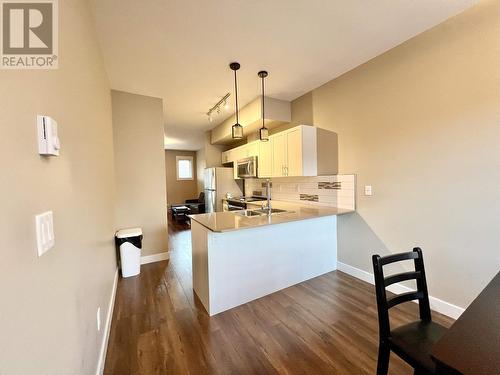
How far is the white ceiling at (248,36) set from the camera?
1823mm

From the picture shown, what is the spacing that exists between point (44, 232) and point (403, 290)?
3.13 m

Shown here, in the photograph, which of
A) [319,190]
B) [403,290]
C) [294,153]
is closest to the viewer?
[403,290]

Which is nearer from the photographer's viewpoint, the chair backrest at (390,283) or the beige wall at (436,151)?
the chair backrest at (390,283)

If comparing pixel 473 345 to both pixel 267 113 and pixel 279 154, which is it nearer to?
pixel 279 154

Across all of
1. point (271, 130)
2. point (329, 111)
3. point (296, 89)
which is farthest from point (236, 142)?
point (329, 111)

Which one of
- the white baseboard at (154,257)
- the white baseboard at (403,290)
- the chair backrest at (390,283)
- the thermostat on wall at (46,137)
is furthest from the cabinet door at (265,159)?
the thermostat on wall at (46,137)

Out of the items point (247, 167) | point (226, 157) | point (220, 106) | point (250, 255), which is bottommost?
point (250, 255)

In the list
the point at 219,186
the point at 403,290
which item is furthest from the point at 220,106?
the point at 403,290

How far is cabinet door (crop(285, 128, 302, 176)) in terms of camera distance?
312cm

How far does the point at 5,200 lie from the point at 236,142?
5.50 metres

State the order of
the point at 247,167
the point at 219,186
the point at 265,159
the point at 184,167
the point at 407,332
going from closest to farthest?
the point at 407,332 → the point at 265,159 → the point at 247,167 → the point at 219,186 → the point at 184,167

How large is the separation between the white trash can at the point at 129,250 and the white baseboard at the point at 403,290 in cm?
290

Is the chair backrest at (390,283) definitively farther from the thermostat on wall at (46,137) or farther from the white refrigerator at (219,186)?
the white refrigerator at (219,186)

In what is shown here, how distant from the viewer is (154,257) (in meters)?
3.64
